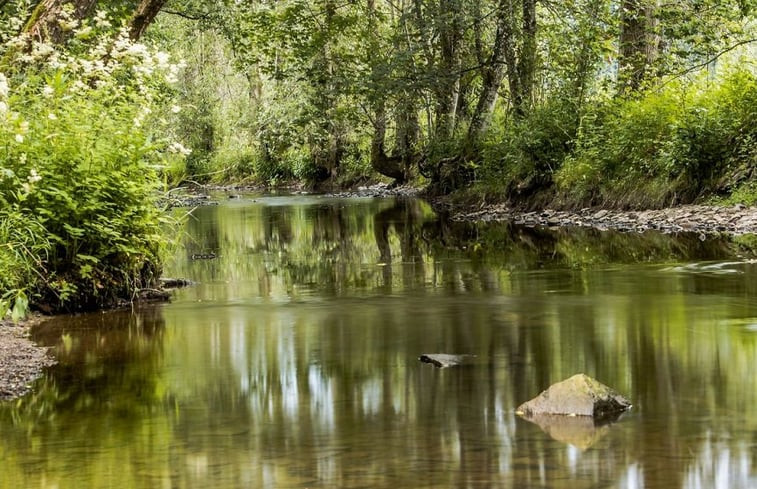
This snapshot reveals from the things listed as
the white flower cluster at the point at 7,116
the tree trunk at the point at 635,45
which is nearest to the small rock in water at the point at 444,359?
the white flower cluster at the point at 7,116

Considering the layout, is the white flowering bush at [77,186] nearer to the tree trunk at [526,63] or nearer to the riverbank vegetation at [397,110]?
the riverbank vegetation at [397,110]

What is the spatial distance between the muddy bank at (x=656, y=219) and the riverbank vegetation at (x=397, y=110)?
1.40 ft

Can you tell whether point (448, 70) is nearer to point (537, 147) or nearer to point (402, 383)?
point (537, 147)

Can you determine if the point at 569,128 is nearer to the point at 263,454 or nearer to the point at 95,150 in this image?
the point at 95,150

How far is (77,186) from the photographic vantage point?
9.23 meters

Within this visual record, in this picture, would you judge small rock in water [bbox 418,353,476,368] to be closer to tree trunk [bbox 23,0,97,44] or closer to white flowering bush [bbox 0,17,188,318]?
white flowering bush [bbox 0,17,188,318]

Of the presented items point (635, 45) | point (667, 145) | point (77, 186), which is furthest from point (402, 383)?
point (635, 45)

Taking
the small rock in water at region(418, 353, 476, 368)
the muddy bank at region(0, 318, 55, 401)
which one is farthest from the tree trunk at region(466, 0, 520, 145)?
the small rock in water at region(418, 353, 476, 368)

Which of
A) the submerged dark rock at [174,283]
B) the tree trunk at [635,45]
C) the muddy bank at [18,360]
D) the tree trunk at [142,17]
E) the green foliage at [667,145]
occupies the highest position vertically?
the tree trunk at [635,45]

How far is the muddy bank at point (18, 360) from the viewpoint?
6.21 meters

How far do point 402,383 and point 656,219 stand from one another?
1237cm

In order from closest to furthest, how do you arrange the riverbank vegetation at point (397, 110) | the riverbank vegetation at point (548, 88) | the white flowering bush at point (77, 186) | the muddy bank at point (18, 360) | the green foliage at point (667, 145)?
the muddy bank at point (18, 360) < the white flowering bush at point (77, 186) < the riverbank vegetation at point (397, 110) < the green foliage at point (667, 145) < the riverbank vegetation at point (548, 88)

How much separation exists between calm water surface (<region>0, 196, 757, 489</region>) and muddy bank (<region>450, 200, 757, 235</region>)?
3592mm

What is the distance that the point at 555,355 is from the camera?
6.68 m
